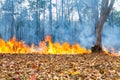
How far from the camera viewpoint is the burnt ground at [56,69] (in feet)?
30.7

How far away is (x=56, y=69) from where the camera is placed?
10.5m

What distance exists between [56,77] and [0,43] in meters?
11.1

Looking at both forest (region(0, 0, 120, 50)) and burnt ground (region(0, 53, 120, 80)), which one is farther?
forest (region(0, 0, 120, 50))

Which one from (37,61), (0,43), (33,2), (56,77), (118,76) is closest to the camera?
(56,77)

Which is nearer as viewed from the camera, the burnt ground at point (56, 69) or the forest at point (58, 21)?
the burnt ground at point (56, 69)

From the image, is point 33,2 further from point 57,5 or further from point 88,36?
point 88,36

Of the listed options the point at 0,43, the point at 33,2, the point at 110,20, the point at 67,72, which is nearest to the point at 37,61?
the point at 67,72

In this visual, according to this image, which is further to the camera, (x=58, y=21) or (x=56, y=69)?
(x=58, y=21)

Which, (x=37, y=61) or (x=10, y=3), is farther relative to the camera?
(x=10, y=3)

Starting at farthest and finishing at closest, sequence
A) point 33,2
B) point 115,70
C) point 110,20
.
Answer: point 110,20
point 33,2
point 115,70

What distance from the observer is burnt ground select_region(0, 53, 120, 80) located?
9.35 m

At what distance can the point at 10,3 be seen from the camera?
58000mm

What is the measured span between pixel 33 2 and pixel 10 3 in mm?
5140

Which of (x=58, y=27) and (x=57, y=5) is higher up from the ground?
(x=57, y=5)
